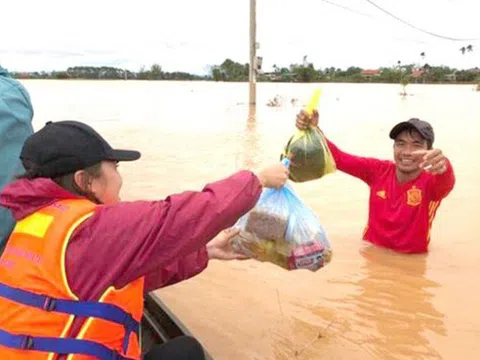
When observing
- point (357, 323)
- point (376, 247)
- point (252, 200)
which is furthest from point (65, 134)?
point (376, 247)

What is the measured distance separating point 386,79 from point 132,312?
81505 mm

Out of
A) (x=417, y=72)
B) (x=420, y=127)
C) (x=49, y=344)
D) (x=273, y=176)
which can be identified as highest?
(x=273, y=176)

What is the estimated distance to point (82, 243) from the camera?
1.65 meters

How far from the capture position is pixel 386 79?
79.4m

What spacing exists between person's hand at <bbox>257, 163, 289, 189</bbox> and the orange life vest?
652 millimetres

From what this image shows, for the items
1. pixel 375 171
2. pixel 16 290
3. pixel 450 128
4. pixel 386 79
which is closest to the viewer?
pixel 16 290

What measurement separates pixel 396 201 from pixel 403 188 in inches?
4.4

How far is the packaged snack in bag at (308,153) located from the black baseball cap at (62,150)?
4.08 feet

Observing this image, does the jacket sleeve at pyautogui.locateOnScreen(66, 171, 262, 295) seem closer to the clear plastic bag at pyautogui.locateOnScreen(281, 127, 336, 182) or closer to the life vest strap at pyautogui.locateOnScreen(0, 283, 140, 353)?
the life vest strap at pyautogui.locateOnScreen(0, 283, 140, 353)

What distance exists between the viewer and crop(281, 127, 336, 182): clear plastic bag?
2.82 m

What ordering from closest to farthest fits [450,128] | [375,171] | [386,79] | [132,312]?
1. [132,312]
2. [375,171]
3. [450,128]
4. [386,79]

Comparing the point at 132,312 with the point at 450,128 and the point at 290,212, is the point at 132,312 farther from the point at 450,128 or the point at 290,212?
the point at 450,128

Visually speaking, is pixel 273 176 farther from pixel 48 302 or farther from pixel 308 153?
pixel 48 302

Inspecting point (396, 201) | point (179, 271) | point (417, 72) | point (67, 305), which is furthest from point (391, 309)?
point (417, 72)
